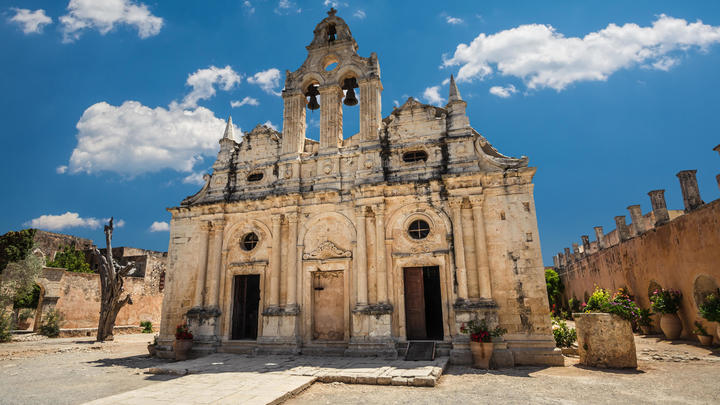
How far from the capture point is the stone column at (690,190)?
13.0 metres

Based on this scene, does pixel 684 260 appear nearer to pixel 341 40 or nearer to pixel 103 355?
pixel 341 40

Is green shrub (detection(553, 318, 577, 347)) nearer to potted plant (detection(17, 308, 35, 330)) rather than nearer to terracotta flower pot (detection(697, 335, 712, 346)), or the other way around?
terracotta flower pot (detection(697, 335, 712, 346))

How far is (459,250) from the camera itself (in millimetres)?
11492

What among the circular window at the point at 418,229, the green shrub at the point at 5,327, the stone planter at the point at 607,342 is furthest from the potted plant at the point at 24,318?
the stone planter at the point at 607,342

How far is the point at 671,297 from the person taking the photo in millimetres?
13656

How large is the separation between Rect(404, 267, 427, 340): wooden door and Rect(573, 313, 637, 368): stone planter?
176 inches

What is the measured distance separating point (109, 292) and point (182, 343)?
917cm

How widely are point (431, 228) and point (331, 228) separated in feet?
11.6

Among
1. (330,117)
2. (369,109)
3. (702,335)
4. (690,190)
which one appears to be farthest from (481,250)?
(690,190)

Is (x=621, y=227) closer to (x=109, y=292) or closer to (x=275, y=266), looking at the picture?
(x=275, y=266)

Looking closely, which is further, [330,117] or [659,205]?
[659,205]

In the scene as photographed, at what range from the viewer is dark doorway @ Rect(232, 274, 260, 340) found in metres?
13.8

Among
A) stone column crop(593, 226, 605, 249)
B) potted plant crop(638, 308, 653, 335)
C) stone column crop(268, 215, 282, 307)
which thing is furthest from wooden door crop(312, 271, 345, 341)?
stone column crop(593, 226, 605, 249)

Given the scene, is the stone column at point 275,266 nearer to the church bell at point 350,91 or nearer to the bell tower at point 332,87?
the bell tower at point 332,87
